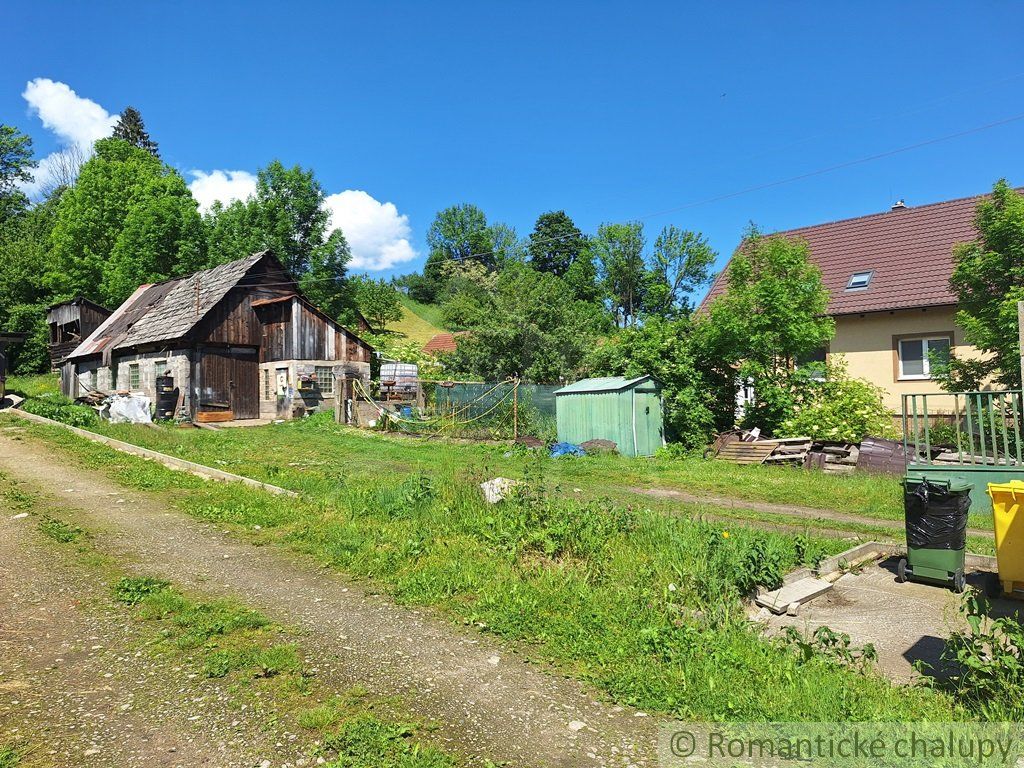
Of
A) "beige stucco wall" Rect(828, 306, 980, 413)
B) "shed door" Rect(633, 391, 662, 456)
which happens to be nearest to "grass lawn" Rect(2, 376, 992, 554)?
"shed door" Rect(633, 391, 662, 456)

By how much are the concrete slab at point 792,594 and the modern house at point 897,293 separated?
14.5 meters

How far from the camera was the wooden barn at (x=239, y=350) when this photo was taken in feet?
83.3

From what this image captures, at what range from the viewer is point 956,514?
6.35m

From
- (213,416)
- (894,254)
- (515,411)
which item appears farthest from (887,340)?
(213,416)

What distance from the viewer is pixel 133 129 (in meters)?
60.8

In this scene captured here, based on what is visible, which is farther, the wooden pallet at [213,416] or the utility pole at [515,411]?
the wooden pallet at [213,416]

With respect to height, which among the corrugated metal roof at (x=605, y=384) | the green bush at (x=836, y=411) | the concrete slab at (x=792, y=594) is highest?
the corrugated metal roof at (x=605, y=384)

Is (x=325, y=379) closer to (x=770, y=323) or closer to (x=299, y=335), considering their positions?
(x=299, y=335)

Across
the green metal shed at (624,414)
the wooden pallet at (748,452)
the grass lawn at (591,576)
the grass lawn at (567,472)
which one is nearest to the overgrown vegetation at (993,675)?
the grass lawn at (591,576)

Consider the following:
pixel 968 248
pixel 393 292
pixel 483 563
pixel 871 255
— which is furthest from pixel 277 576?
pixel 393 292

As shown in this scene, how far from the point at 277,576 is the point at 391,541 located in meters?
1.33

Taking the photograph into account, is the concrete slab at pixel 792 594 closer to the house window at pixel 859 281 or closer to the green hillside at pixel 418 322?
the house window at pixel 859 281

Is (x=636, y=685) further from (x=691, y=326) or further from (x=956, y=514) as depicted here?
(x=691, y=326)

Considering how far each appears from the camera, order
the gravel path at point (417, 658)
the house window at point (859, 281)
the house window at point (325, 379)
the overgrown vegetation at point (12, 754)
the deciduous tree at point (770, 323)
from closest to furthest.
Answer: the overgrown vegetation at point (12, 754) < the gravel path at point (417, 658) < the deciduous tree at point (770, 323) < the house window at point (859, 281) < the house window at point (325, 379)
